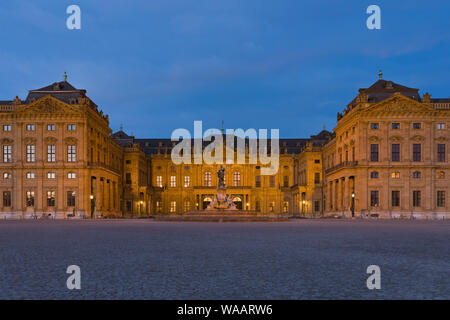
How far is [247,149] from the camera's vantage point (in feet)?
323

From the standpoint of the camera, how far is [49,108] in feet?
195

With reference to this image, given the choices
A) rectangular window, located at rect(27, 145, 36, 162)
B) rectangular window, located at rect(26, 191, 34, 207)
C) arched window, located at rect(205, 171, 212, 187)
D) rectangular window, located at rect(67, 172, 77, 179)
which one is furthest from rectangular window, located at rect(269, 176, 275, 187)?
rectangular window, located at rect(26, 191, 34, 207)

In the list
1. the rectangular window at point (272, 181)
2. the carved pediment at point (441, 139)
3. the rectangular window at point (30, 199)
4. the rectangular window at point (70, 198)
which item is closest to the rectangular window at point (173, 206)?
the rectangular window at point (272, 181)

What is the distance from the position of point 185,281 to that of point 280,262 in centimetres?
343

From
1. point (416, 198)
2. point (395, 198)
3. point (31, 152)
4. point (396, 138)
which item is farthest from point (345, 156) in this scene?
point (31, 152)

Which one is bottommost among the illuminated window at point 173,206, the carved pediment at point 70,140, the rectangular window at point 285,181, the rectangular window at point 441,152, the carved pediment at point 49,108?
the illuminated window at point 173,206

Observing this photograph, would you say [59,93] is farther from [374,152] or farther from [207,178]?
[207,178]

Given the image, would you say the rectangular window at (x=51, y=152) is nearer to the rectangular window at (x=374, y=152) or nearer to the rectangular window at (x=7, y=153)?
the rectangular window at (x=7, y=153)

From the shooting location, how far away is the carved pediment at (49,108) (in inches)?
2327

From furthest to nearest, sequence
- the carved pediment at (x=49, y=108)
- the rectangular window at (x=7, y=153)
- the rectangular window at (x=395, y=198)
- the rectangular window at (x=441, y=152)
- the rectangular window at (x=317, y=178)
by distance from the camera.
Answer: the rectangular window at (x=317, y=178), the rectangular window at (x=7, y=153), the carved pediment at (x=49, y=108), the rectangular window at (x=441, y=152), the rectangular window at (x=395, y=198)

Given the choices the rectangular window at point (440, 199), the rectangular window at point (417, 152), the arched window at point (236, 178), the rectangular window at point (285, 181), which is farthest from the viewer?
the arched window at point (236, 178)

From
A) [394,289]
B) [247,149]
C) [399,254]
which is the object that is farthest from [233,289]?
[247,149]

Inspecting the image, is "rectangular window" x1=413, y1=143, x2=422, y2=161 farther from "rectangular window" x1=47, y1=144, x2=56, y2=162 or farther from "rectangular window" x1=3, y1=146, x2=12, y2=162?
"rectangular window" x1=3, y1=146, x2=12, y2=162
